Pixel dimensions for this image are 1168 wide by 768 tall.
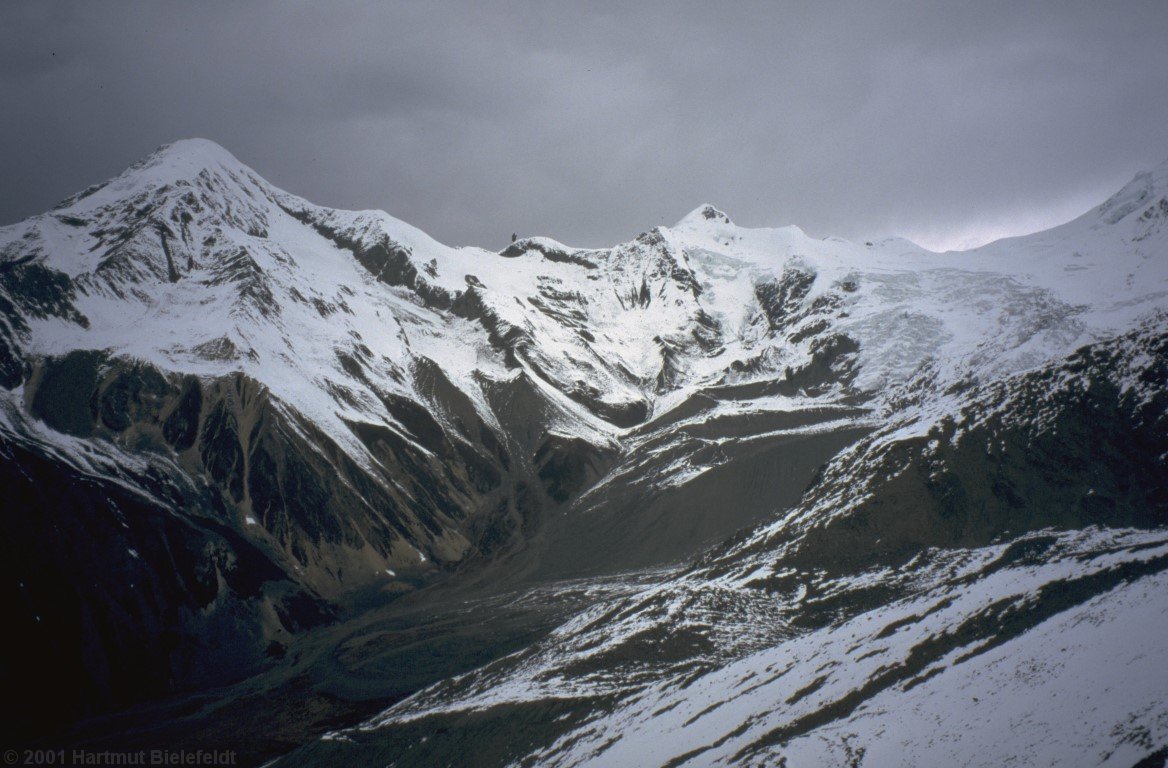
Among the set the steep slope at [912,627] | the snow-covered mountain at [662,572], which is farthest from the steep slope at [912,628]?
the snow-covered mountain at [662,572]

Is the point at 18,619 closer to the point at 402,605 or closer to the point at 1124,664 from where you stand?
the point at 402,605

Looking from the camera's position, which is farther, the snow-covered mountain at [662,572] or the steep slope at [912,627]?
the snow-covered mountain at [662,572]

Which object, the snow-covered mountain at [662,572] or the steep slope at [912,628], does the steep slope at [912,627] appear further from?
the snow-covered mountain at [662,572]

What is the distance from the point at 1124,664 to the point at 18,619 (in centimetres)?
13720

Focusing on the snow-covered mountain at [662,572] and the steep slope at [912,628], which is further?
the snow-covered mountain at [662,572]

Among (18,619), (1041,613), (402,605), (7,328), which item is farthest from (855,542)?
(7,328)

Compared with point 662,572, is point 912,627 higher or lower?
higher

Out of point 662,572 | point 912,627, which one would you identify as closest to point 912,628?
point 912,627

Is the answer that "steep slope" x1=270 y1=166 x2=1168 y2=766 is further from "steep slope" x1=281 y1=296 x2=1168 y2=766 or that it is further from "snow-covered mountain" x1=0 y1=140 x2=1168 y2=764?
"snow-covered mountain" x1=0 y1=140 x2=1168 y2=764

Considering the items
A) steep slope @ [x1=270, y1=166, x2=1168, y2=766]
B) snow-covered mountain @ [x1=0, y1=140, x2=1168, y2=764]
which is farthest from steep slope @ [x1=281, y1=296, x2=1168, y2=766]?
snow-covered mountain @ [x1=0, y1=140, x2=1168, y2=764]

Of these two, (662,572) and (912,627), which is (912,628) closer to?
(912,627)

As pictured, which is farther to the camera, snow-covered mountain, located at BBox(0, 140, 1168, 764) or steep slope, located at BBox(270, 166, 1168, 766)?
snow-covered mountain, located at BBox(0, 140, 1168, 764)

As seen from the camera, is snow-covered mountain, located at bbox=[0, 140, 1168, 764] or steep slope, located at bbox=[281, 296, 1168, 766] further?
snow-covered mountain, located at bbox=[0, 140, 1168, 764]

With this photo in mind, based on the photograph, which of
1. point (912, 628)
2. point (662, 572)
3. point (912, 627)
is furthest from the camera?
point (662, 572)
